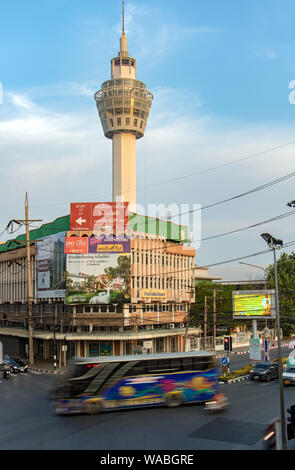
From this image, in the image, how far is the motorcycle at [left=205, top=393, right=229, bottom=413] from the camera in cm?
2390

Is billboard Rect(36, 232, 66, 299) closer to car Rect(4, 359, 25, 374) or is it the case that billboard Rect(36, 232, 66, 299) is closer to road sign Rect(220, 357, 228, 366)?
car Rect(4, 359, 25, 374)

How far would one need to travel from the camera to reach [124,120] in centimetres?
10638

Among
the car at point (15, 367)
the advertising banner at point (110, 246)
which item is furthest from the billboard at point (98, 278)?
the car at point (15, 367)

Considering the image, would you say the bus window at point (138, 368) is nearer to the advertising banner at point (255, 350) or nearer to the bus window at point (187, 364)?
the bus window at point (187, 364)

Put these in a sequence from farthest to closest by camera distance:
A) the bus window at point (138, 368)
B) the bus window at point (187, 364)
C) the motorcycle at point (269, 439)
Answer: the bus window at point (187, 364)
the bus window at point (138, 368)
the motorcycle at point (269, 439)

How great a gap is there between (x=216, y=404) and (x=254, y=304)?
102ft

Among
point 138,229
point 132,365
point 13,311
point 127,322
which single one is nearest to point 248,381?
point 132,365

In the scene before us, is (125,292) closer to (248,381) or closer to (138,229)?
(138,229)

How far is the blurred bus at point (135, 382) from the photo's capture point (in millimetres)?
22875

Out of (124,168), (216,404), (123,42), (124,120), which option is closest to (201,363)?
(216,404)

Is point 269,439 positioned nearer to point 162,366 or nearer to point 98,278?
point 162,366

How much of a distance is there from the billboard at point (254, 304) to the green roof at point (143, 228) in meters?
14.2

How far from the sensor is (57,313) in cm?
5634
